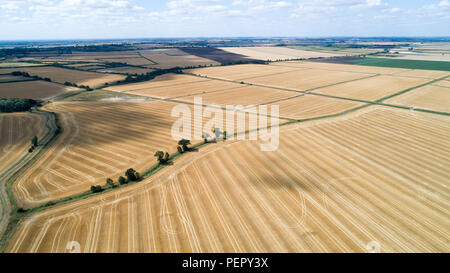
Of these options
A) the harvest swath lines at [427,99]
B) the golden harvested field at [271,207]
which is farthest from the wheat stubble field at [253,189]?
the harvest swath lines at [427,99]

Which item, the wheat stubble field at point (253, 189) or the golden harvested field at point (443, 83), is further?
the golden harvested field at point (443, 83)

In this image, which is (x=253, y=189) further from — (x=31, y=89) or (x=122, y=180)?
(x=31, y=89)

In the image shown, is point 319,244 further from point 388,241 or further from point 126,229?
point 126,229

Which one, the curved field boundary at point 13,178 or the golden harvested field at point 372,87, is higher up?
the golden harvested field at point 372,87

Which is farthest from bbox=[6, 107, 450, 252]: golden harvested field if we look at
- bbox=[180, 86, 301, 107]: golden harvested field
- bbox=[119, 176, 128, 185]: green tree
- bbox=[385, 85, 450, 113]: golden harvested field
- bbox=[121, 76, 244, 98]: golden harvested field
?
bbox=[121, 76, 244, 98]: golden harvested field

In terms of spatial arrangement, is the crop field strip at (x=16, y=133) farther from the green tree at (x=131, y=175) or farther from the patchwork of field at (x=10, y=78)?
the patchwork of field at (x=10, y=78)
